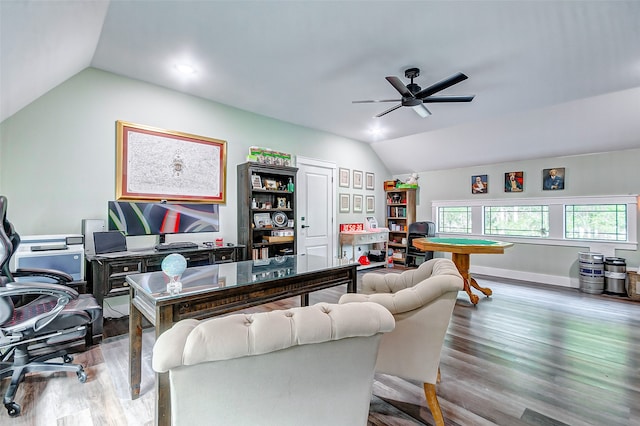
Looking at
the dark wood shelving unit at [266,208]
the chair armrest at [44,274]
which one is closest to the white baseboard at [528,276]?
the dark wood shelving unit at [266,208]

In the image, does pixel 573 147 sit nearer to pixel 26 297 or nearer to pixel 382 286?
pixel 382 286

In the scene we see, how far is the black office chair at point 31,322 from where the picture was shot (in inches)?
69.2

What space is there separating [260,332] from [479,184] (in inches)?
247

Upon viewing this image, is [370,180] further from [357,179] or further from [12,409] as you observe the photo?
[12,409]

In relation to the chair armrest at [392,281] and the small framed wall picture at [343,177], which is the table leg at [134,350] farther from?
the small framed wall picture at [343,177]

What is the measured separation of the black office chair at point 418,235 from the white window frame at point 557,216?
2.18 ft

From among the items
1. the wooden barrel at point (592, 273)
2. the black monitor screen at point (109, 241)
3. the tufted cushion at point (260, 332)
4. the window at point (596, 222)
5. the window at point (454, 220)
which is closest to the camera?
the tufted cushion at point (260, 332)

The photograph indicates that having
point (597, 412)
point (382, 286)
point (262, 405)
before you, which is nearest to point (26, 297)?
point (262, 405)

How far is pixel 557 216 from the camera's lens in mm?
5121

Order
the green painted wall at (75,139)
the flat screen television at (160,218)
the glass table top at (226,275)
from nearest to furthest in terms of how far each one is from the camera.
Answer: the glass table top at (226,275)
the green painted wall at (75,139)
the flat screen television at (160,218)

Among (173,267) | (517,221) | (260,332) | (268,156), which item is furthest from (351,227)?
(260,332)

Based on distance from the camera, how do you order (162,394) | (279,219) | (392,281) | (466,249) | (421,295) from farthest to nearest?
(279,219) < (466,249) < (392,281) < (421,295) < (162,394)

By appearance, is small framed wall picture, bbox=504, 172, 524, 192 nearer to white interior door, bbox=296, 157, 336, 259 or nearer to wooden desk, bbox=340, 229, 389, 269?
wooden desk, bbox=340, 229, 389, 269

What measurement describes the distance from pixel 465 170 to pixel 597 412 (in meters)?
5.17
